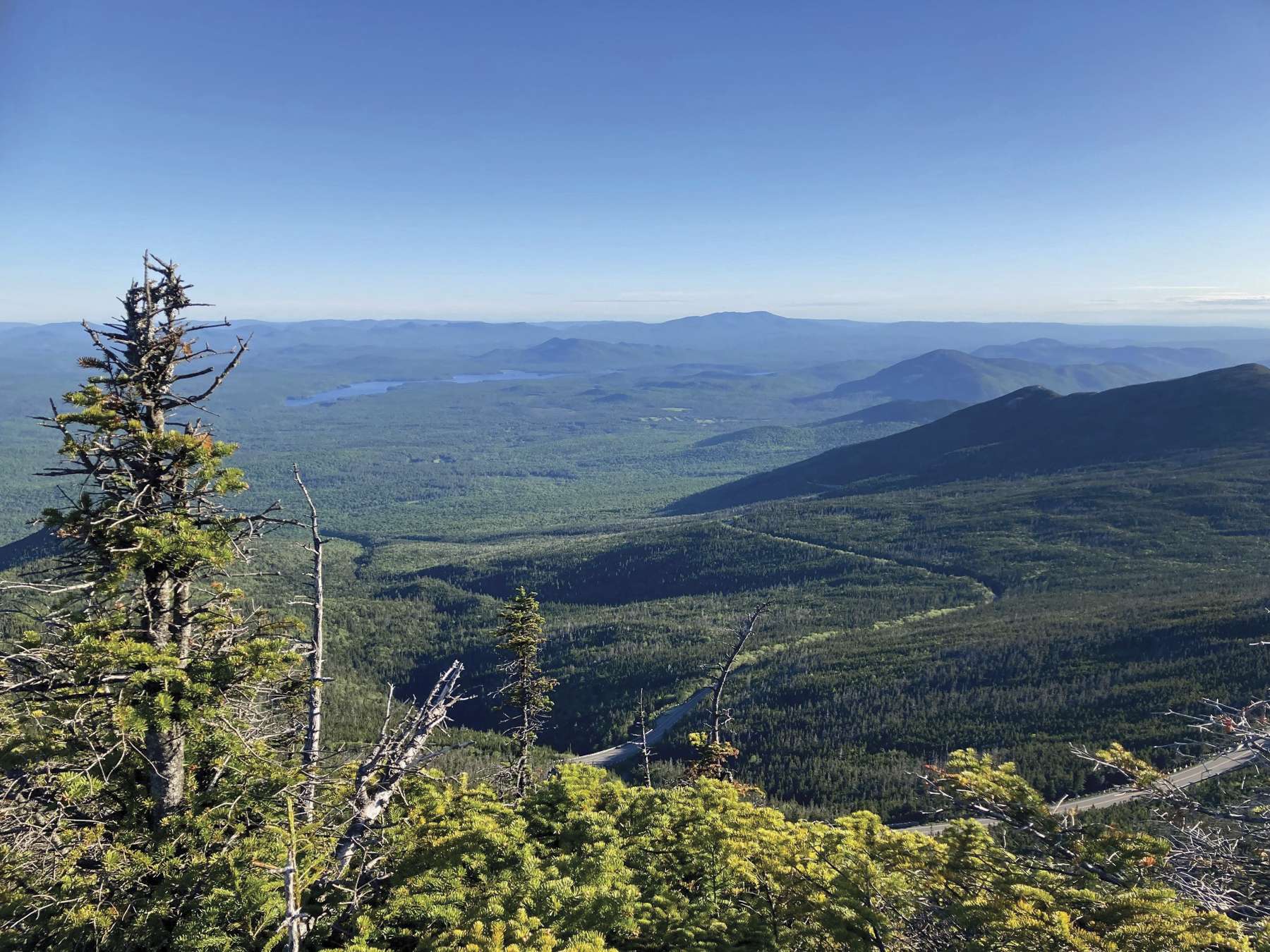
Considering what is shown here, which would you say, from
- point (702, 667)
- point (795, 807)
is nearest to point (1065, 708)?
point (795, 807)

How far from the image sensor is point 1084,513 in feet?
604

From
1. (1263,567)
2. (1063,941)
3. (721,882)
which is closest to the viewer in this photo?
(1063,941)

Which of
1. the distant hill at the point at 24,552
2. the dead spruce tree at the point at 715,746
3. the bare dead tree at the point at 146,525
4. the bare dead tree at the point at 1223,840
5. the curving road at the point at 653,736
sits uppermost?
the bare dead tree at the point at 146,525

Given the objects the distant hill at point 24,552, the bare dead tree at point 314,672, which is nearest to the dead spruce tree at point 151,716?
the bare dead tree at point 314,672

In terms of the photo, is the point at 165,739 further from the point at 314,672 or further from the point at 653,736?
the point at 653,736

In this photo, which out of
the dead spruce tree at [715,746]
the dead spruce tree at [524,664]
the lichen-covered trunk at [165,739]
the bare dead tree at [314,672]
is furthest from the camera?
the dead spruce tree at [524,664]

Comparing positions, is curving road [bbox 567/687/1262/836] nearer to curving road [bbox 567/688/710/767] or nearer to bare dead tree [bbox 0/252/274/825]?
curving road [bbox 567/688/710/767]

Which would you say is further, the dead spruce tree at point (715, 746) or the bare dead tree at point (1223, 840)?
the dead spruce tree at point (715, 746)

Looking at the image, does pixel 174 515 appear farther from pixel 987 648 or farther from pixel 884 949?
pixel 987 648

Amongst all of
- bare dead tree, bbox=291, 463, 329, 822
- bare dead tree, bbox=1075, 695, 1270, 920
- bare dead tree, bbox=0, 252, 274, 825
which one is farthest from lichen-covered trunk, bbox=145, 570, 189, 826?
bare dead tree, bbox=1075, 695, 1270, 920

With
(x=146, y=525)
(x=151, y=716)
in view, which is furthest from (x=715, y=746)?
(x=146, y=525)

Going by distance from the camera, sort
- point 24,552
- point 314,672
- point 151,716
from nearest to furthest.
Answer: point 151,716 < point 314,672 < point 24,552

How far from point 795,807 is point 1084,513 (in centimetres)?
15988

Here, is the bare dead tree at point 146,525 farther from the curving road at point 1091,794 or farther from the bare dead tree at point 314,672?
the curving road at point 1091,794
